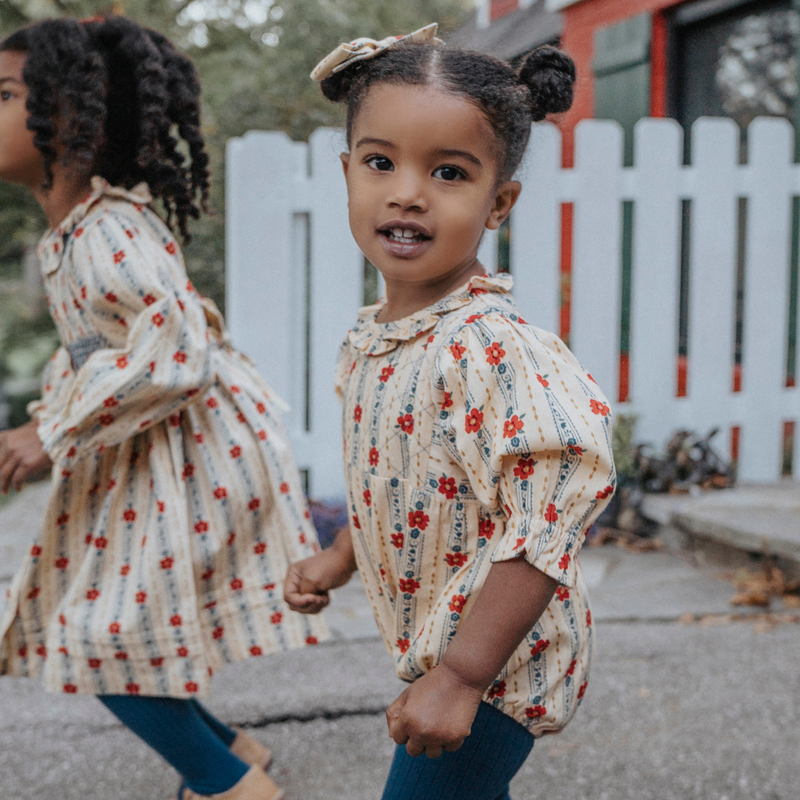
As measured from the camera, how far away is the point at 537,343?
1203 mm

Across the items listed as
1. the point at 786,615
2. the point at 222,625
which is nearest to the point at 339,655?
the point at 222,625

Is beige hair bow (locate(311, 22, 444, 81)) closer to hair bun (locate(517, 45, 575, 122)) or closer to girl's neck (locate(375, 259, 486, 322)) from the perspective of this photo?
hair bun (locate(517, 45, 575, 122))

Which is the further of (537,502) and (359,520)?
(359,520)

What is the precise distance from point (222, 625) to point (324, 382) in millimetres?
2206

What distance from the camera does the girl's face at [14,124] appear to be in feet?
6.16

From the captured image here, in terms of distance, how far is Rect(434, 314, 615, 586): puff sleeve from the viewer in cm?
113

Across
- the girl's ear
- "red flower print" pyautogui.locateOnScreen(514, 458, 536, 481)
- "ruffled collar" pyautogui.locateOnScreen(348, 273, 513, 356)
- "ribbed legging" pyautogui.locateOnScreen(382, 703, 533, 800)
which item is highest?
the girl's ear

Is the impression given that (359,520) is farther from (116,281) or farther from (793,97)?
(793,97)

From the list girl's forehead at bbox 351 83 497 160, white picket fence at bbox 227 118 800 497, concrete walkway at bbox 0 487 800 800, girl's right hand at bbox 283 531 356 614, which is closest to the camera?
girl's forehead at bbox 351 83 497 160

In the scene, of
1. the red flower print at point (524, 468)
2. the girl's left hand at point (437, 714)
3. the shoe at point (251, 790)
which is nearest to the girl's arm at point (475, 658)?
the girl's left hand at point (437, 714)

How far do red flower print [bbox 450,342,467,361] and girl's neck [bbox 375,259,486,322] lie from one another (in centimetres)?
15

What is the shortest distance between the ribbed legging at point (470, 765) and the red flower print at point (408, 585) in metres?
0.19

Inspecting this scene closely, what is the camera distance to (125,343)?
180 centimetres

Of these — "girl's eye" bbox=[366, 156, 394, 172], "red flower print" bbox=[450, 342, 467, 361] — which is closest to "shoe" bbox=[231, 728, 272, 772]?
"red flower print" bbox=[450, 342, 467, 361]
